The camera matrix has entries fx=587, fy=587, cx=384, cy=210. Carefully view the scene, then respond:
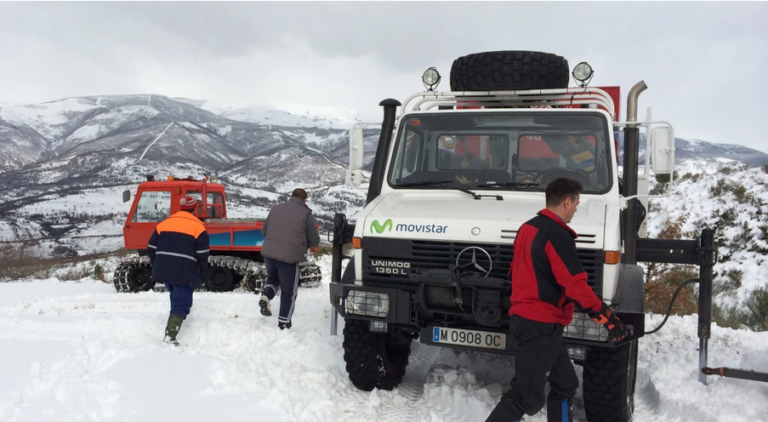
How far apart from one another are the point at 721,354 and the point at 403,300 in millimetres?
3650

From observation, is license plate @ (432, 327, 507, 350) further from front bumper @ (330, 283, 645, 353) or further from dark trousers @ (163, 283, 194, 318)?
dark trousers @ (163, 283, 194, 318)

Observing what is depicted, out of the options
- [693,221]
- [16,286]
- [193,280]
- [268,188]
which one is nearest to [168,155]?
[268,188]

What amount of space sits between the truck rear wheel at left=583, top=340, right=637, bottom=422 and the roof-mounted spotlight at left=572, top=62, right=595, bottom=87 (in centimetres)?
278

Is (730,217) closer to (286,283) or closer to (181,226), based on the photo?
(286,283)

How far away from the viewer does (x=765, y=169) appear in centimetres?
1816

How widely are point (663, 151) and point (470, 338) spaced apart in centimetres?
249

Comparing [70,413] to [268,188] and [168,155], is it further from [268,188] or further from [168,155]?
[168,155]

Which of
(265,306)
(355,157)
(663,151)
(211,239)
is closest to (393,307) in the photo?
(355,157)

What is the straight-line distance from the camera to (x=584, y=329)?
4.07 metres

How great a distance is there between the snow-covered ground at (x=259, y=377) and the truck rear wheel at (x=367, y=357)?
0.44 feet

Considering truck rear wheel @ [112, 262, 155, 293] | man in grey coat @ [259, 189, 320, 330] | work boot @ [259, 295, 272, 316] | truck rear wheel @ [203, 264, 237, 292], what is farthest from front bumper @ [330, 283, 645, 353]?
truck rear wheel @ [112, 262, 155, 293]

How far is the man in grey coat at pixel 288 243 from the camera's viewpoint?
692 cm

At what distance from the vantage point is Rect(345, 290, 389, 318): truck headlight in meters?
4.59

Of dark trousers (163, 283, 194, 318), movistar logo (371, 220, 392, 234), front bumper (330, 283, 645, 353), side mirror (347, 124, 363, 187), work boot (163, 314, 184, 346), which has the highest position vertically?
side mirror (347, 124, 363, 187)
